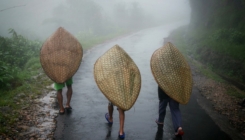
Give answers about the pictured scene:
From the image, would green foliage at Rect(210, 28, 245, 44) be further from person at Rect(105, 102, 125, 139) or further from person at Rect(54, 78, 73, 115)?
person at Rect(54, 78, 73, 115)

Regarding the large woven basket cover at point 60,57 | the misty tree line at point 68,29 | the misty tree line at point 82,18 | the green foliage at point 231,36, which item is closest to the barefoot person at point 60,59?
the large woven basket cover at point 60,57

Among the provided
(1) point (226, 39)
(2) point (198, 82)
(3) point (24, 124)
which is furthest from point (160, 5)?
(3) point (24, 124)

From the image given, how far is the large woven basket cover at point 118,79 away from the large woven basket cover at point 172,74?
42 centimetres

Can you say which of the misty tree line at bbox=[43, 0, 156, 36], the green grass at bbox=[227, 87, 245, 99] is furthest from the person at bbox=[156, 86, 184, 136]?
the misty tree line at bbox=[43, 0, 156, 36]

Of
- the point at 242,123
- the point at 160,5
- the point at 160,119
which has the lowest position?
the point at 242,123

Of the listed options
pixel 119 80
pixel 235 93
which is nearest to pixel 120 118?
pixel 119 80

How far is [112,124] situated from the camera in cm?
434

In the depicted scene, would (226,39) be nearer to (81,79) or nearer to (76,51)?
(81,79)

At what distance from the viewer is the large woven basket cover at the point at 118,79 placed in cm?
349

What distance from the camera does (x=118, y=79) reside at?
359 centimetres

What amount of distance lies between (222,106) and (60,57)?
4.55 meters

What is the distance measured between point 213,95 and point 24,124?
215 inches

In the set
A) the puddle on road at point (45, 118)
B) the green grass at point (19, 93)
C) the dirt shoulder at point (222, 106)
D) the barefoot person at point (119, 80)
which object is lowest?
the dirt shoulder at point (222, 106)

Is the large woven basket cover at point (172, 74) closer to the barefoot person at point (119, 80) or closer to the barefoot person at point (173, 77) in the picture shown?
the barefoot person at point (173, 77)
